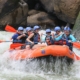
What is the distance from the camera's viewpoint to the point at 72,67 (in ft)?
23.1

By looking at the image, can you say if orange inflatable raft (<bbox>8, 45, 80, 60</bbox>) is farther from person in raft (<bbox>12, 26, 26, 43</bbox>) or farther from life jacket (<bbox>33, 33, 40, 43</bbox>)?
person in raft (<bbox>12, 26, 26, 43</bbox>)

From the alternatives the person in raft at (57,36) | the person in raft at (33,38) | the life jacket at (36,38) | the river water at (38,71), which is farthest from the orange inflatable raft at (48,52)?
the life jacket at (36,38)

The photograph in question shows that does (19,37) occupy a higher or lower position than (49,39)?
higher

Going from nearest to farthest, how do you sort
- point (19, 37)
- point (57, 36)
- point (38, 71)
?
point (38, 71), point (57, 36), point (19, 37)

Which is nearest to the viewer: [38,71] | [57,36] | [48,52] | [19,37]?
[48,52]

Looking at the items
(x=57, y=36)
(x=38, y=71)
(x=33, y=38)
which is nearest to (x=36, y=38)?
(x=33, y=38)

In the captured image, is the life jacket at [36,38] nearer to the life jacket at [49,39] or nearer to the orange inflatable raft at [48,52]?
the life jacket at [49,39]

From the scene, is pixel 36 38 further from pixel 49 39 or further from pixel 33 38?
pixel 49 39

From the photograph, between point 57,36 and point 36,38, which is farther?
point 36,38

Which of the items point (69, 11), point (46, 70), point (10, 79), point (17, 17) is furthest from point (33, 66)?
point (17, 17)

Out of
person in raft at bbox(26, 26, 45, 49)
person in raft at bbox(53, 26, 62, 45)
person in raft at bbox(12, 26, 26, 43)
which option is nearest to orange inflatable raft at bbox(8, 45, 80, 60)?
person in raft at bbox(53, 26, 62, 45)

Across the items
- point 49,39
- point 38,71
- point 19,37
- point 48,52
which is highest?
point 19,37

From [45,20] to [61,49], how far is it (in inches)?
350

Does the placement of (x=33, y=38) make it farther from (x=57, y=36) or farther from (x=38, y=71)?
(x=38, y=71)
